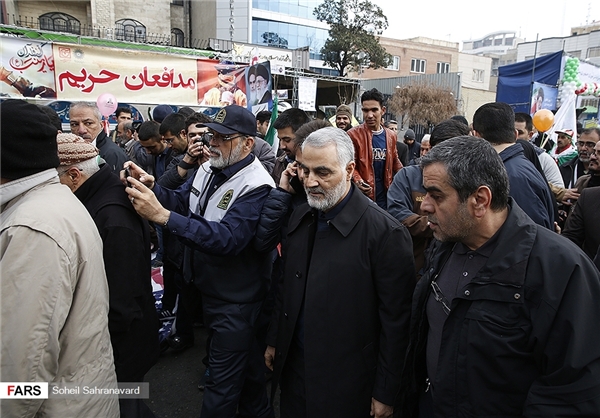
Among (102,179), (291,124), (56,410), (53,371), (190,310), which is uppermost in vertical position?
(291,124)

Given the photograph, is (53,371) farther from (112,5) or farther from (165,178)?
(112,5)

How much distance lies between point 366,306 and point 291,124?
2.19 metres

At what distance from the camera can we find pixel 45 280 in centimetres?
138

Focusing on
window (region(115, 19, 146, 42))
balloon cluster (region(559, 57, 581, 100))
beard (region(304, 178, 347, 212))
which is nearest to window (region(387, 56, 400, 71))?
window (region(115, 19, 146, 42))

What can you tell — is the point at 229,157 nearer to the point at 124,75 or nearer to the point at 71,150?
the point at 71,150

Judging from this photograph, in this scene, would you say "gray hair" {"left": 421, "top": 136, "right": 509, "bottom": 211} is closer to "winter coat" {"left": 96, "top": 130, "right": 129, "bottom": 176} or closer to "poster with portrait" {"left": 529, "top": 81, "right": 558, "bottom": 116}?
"winter coat" {"left": 96, "top": 130, "right": 129, "bottom": 176}

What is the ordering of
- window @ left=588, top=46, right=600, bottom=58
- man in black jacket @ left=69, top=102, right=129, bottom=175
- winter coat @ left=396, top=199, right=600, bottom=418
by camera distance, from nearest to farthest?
winter coat @ left=396, top=199, right=600, bottom=418 → man in black jacket @ left=69, top=102, right=129, bottom=175 → window @ left=588, top=46, right=600, bottom=58

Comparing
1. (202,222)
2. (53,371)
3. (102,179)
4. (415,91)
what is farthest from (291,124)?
(415,91)

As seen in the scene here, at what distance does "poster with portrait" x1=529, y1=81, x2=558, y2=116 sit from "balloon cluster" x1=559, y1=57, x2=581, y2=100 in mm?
304

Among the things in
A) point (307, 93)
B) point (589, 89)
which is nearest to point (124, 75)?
point (307, 93)

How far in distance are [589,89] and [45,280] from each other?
16278 mm

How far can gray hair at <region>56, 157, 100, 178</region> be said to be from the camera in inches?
78.0

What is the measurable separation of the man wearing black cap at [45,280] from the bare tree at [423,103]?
2313 centimetres

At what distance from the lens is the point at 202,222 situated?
2.21 metres
